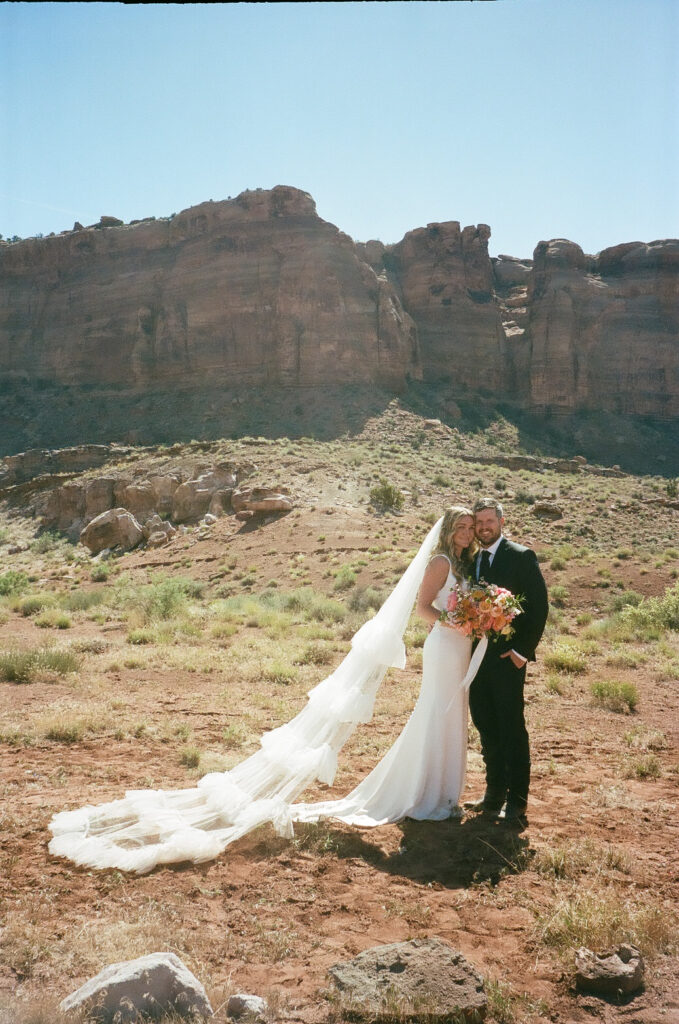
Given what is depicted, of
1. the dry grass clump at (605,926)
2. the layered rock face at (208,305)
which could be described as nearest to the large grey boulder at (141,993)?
the dry grass clump at (605,926)

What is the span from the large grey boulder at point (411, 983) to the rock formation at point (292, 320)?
43249 millimetres

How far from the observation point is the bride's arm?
5668 mm

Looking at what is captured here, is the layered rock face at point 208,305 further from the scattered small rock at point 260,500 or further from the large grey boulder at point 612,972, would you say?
the large grey boulder at point 612,972

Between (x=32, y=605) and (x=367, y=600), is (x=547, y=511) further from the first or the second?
(x=32, y=605)

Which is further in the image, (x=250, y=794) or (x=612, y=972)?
(x=250, y=794)

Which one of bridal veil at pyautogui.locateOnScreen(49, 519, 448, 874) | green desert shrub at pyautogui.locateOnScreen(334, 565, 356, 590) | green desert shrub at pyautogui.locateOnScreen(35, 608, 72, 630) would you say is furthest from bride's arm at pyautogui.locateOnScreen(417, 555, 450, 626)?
green desert shrub at pyautogui.locateOnScreen(334, 565, 356, 590)

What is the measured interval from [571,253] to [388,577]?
155 ft

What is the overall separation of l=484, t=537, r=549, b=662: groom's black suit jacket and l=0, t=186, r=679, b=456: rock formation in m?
41.1

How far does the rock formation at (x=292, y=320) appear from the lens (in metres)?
49.5

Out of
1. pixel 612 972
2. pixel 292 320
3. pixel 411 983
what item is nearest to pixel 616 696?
pixel 612 972

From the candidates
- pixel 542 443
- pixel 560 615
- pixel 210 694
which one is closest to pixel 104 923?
pixel 210 694

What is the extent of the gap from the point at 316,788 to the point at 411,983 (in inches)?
122

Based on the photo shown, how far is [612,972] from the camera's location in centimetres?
349

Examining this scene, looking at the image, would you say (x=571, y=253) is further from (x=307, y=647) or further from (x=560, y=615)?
(x=307, y=647)
